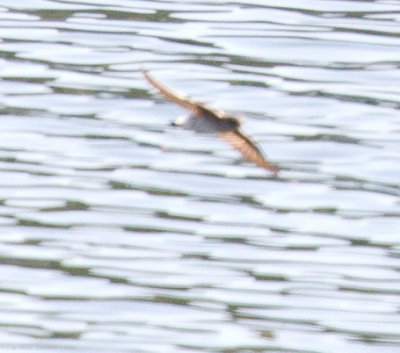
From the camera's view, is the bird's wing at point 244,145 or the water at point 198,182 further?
the water at point 198,182

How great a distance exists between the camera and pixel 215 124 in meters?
14.0

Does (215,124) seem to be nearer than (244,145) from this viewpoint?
Yes

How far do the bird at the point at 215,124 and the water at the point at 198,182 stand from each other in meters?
1.08

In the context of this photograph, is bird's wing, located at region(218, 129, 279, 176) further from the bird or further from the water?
the water

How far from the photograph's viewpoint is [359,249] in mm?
15758

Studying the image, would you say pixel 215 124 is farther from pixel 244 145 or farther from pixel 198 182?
pixel 198 182

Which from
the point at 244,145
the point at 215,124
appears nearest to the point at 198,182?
the point at 244,145

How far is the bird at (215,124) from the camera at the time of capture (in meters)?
14.0

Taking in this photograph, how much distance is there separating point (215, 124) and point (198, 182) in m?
3.01

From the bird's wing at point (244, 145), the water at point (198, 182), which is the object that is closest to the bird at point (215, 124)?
the bird's wing at point (244, 145)

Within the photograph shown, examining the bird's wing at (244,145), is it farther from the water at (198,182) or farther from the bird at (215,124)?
the water at (198,182)

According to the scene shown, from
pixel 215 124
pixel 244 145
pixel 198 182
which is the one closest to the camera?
pixel 215 124

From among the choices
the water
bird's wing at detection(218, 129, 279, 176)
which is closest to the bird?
bird's wing at detection(218, 129, 279, 176)

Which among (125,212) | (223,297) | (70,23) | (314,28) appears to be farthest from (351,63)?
(223,297)
